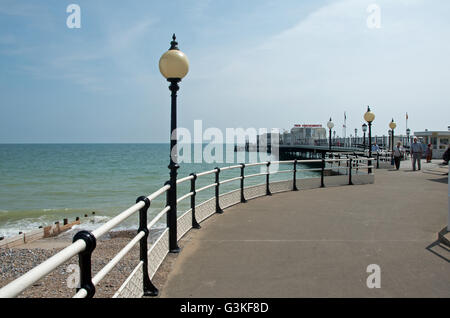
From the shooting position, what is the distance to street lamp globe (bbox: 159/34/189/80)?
208 inches

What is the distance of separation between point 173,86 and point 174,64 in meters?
0.35

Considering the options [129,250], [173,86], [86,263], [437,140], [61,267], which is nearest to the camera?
[86,263]

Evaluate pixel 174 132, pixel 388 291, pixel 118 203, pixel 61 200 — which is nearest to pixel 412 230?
pixel 388 291

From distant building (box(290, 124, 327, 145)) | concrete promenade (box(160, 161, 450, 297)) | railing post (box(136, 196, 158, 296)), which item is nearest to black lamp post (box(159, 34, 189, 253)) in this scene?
concrete promenade (box(160, 161, 450, 297))

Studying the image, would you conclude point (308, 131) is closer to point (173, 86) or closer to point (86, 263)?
point (173, 86)

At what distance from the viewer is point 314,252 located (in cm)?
530

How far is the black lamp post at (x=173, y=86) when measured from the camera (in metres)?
5.28

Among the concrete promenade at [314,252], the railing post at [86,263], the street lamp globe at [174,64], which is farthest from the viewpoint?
the street lamp globe at [174,64]

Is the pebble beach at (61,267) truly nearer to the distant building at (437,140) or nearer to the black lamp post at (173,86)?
the black lamp post at (173,86)

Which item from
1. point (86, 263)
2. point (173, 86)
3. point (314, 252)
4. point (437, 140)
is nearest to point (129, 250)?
point (86, 263)

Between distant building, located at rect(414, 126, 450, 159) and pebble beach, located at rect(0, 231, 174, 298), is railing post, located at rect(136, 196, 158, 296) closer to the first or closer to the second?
pebble beach, located at rect(0, 231, 174, 298)

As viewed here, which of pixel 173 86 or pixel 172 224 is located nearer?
pixel 172 224

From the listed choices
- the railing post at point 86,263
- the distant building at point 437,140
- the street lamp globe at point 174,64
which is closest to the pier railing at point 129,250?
the railing post at point 86,263
